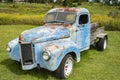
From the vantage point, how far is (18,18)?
Answer: 21.8 metres

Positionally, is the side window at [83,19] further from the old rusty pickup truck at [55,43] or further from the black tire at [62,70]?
the black tire at [62,70]

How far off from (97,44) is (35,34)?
15.0 feet

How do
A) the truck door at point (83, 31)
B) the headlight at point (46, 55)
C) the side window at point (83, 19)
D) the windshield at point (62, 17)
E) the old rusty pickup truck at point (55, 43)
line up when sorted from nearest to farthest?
1. the headlight at point (46, 55)
2. the old rusty pickup truck at point (55, 43)
3. the windshield at point (62, 17)
4. the truck door at point (83, 31)
5. the side window at point (83, 19)

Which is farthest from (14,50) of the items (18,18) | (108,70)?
(18,18)

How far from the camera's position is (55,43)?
21.1 feet

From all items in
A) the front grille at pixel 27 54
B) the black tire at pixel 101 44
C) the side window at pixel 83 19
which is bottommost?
the black tire at pixel 101 44

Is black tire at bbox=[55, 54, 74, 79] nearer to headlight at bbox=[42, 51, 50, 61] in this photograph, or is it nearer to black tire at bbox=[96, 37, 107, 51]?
headlight at bbox=[42, 51, 50, 61]

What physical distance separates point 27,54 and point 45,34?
83 cm

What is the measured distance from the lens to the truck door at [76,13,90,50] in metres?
7.76

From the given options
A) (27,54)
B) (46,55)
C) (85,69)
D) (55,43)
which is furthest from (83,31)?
(27,54)

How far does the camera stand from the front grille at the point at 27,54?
6.11 m

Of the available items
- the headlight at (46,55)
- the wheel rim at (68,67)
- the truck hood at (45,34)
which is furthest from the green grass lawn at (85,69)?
the truck hood at (45,34)

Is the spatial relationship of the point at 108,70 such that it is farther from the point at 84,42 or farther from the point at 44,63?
the point at 44,63

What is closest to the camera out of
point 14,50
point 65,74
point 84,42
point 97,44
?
point 65,74
